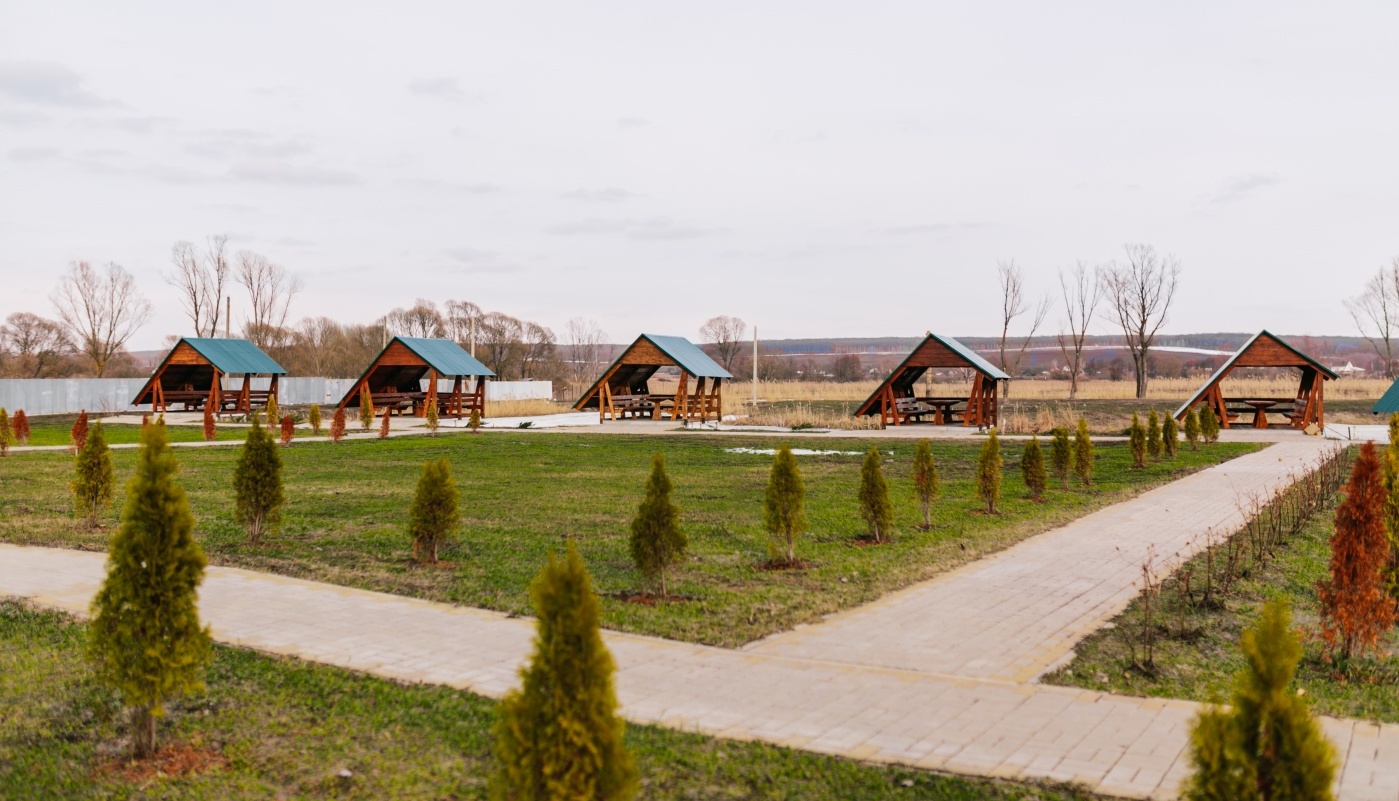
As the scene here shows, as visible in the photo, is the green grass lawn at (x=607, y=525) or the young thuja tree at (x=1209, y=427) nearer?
the green grass lawn at (x=607, y=525)

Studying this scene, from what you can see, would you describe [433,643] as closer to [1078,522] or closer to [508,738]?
[508,738]

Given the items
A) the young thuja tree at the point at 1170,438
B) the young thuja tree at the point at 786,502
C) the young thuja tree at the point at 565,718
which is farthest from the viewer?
the young thuja tree at the point at 1170,438

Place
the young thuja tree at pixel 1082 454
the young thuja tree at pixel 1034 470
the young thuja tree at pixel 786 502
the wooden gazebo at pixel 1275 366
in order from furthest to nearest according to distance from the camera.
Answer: the wooden gazebo at pixel 1275 366, the young thuja tree at pixel 1082 454, the young thuja tree at pixel 1034 470, the young thuja tree at pixel 786 502

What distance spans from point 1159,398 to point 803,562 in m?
47.6

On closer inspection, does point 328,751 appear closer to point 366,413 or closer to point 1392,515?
point 1392,515

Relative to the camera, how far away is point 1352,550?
5.86 m

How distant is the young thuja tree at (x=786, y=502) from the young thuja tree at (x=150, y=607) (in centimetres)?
497

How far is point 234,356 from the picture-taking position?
1497 inches

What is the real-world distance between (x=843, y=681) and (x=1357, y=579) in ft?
9.81

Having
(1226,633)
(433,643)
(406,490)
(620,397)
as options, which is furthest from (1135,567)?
(620,397)

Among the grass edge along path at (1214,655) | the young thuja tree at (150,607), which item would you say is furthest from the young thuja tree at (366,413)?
the young thuja tree at (150,607)

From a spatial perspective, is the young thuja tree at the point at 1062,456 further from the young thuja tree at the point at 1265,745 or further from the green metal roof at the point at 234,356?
the green metal roof at the point at 234,356

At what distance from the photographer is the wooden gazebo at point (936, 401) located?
29359mm

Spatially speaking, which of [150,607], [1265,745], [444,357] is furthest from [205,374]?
[1265,745]
